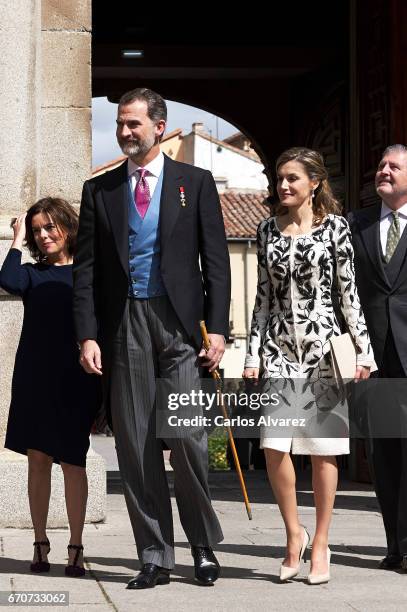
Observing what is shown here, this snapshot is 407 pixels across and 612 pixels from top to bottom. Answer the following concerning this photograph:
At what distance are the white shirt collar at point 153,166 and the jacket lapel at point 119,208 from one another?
2 cm

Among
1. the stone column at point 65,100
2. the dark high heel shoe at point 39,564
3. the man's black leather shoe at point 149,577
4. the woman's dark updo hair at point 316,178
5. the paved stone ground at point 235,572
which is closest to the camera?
the paved stone ground at point 235,572

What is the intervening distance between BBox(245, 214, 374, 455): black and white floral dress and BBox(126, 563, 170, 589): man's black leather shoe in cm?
71

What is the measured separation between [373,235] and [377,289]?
27 cm

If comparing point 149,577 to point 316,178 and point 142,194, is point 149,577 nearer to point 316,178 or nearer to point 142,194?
point 142,194

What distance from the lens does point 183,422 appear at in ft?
19.6

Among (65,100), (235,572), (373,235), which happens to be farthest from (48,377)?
(65,100)

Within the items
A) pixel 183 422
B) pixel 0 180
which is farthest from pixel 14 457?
pixel 183 422

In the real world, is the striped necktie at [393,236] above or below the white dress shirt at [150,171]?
below

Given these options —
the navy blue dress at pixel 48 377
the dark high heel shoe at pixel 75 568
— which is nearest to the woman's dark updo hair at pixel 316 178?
the navy blue dress at pixel 48 377

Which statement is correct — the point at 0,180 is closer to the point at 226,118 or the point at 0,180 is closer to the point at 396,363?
the point at 396,363

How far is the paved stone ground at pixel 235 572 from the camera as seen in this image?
5508 mm

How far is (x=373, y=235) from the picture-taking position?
22.2ft

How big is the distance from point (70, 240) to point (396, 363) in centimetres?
163

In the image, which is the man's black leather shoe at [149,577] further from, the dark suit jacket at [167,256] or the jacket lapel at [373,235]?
the jacket lapel at [373,235]
